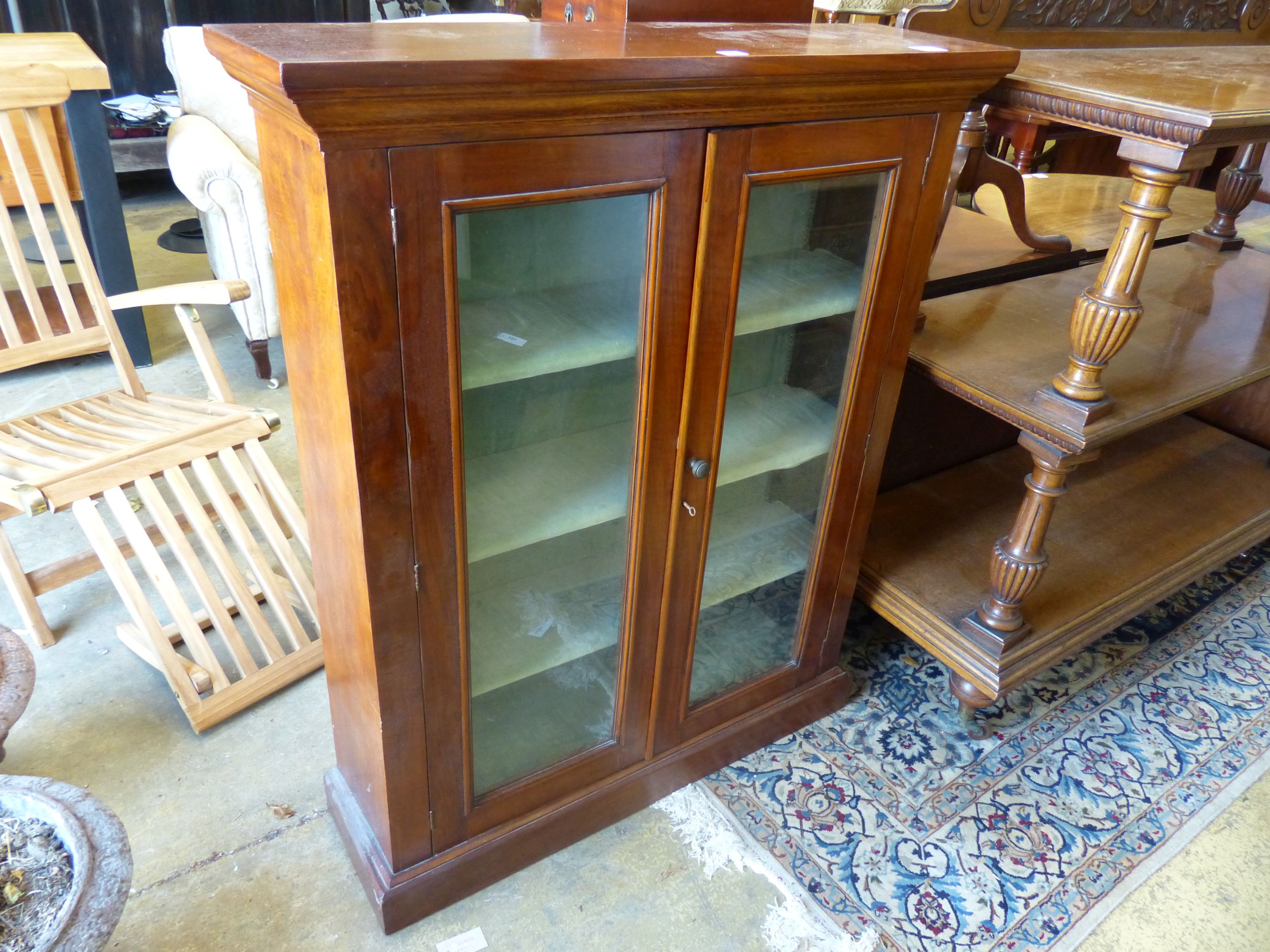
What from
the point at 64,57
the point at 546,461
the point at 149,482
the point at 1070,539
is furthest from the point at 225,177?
the point at 1070,539

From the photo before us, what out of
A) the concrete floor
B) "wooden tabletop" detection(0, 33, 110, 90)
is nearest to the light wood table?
"wooden tabletop" detection(0, 33, 110, 90)

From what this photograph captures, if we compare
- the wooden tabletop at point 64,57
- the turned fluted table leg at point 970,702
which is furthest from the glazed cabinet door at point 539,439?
the wooden tabletop at point 64,57

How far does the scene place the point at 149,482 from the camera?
5.69 feet

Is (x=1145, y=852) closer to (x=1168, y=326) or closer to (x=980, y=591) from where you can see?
(x=980, y=591)

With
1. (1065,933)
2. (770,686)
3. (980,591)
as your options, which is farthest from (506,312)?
(1065,933)

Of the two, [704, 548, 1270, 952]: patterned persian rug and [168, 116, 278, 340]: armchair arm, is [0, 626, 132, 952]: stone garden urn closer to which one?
[704, 548, 1270, 952]: patterned persian rug

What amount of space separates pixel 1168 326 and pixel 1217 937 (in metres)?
1.16

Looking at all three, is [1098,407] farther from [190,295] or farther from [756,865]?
[190,295]

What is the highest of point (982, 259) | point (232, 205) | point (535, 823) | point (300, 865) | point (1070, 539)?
point (982, 259)

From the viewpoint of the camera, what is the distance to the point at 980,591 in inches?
68.5

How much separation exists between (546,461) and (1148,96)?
95 cm

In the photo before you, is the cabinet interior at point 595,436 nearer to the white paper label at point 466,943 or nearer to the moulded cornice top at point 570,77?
the moulded cornice top at point 570,77

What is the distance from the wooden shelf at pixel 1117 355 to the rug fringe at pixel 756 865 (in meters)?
0.84

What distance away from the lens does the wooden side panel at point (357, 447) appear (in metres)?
0.87
